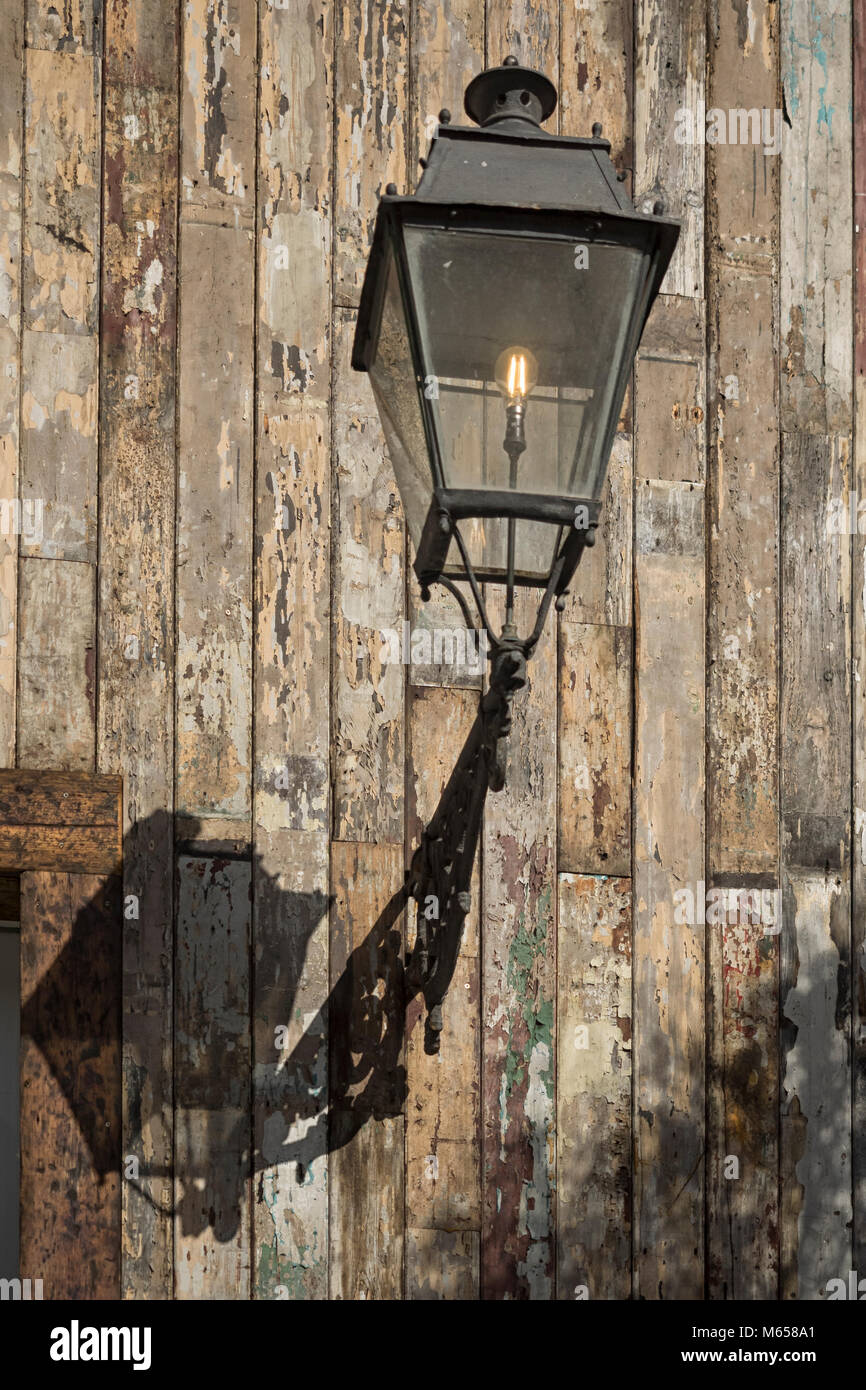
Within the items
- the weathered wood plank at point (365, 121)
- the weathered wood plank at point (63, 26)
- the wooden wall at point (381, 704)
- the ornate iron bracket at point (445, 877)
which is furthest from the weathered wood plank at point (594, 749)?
the weathered wood plank at point (63, 26)

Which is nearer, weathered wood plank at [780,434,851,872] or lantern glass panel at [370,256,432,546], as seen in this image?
lantern glass panel at [370,256,432,546]

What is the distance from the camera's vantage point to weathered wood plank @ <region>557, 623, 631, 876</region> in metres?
3.71

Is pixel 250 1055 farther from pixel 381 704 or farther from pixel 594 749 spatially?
pixel 594 749

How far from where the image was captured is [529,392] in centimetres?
278

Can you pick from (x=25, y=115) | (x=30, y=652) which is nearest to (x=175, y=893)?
(x=30, y=652)

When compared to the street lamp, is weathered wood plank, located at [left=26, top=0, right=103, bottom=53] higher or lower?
higher

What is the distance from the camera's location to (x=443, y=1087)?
3.54 meters

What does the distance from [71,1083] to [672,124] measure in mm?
2505

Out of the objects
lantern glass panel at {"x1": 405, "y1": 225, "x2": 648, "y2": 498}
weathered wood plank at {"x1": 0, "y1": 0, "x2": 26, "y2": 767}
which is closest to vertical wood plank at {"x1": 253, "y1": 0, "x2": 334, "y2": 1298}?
weathered wood plank at {"x1": 0, "y1": 0, "x2": 26, "y2": 767}

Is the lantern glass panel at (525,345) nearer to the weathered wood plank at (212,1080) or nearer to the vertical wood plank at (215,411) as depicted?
the vertical wood plank at (215,411)

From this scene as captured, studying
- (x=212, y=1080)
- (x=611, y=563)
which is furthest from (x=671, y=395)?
(x=212, y=1080)

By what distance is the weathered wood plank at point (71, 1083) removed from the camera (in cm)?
331

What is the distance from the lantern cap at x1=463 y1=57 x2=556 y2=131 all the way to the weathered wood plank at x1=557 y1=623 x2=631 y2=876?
1156 millimetres

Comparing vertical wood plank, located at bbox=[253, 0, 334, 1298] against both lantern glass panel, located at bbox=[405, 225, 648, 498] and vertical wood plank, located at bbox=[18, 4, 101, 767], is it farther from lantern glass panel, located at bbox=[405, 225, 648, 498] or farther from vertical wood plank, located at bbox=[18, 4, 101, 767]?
lantern glass panel, located at bbox=[405, 225, 648, 498]
